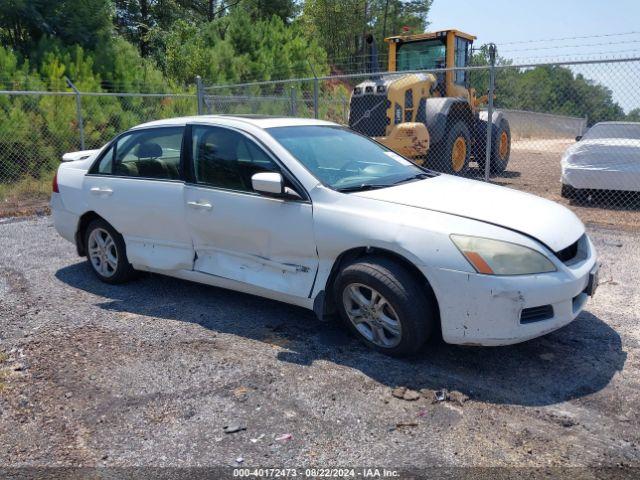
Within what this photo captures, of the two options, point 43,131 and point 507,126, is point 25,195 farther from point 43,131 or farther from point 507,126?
point 507,126

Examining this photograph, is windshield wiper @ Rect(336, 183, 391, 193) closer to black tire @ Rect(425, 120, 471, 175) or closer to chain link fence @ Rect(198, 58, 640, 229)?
chain link fence @ Rect(198, 58, 640, 229)

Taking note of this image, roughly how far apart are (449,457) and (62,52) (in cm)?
1514

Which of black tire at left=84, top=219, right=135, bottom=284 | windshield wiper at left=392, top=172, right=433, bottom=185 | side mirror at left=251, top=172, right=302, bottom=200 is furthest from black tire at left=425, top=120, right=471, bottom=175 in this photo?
side mirror at left=251, top=172, right=302, bottom=200

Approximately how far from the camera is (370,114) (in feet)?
36.5

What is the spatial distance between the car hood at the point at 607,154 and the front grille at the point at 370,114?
3.42 metres

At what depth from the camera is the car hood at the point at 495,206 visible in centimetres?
372

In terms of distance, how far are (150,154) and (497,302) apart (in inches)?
130

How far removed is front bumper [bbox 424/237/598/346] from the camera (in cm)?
344

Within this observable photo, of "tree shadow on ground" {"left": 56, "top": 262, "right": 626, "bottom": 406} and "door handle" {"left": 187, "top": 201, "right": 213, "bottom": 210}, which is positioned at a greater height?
"door handle" {"left": 187, "top": 201, "right": 213, "bottom": 210}

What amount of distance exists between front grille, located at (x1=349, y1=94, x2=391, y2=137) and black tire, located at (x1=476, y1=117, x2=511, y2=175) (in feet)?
9.27

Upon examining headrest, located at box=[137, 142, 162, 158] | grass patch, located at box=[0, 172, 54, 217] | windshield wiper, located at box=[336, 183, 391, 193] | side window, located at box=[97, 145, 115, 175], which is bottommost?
grass patch, located at box=[0, 172, 54, 217]

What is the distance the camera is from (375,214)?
3855mm

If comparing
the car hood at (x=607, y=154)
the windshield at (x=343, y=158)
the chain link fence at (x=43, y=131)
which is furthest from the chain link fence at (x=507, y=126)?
the windshield at (x=343, y=158)

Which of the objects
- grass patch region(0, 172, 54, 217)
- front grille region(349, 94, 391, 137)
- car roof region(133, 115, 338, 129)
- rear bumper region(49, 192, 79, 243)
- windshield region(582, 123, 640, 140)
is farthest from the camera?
front grille region(349, 94, 391, 137)
